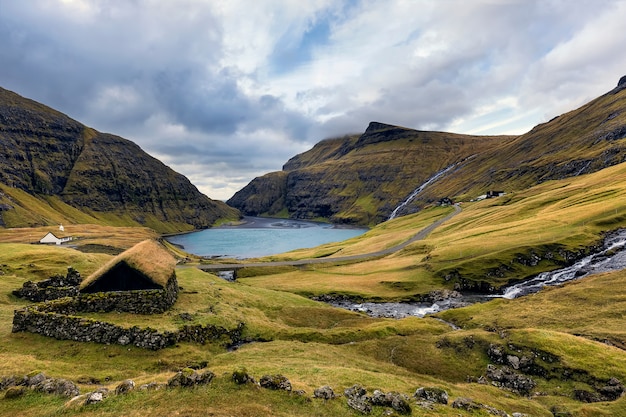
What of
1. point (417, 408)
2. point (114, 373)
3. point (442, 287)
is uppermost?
point (114, 373)

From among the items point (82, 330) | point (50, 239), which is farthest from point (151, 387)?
point (50, 239)

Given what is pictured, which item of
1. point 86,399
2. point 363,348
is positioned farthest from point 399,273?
point 86,399

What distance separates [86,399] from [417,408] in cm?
1701

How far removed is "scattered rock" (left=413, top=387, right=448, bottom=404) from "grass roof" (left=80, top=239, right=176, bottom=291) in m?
28.5

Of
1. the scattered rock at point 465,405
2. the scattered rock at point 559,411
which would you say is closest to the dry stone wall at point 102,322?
the scattered rock at point 465,405

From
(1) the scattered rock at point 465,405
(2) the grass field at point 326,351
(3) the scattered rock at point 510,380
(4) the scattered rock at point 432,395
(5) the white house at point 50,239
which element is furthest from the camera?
(5) the white house at point 50,239

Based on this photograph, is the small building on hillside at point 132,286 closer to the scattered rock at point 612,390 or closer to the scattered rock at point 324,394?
the scattered rock at point 324,394

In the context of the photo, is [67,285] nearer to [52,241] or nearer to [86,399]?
[86,399]

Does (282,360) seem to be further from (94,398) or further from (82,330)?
(82,330)

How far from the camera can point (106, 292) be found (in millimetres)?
34906

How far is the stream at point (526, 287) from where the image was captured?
2613 inches

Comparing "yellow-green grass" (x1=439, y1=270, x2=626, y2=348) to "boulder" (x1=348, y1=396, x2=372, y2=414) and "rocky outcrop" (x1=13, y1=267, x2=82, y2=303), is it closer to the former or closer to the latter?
"boulder" (x1=348, y1=396, x2=372, y2=414)

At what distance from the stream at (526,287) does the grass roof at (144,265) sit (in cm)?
3856

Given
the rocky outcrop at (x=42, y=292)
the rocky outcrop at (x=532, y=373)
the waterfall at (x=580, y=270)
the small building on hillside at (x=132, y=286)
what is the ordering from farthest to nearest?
1. the waterfall at (x=580, y=270)
2. the rocky outcrop at (x=42, y=292)
3. the small building on hillside at (x=132, y=286)
4. the rocky outcrop at (x=532, y=373)
